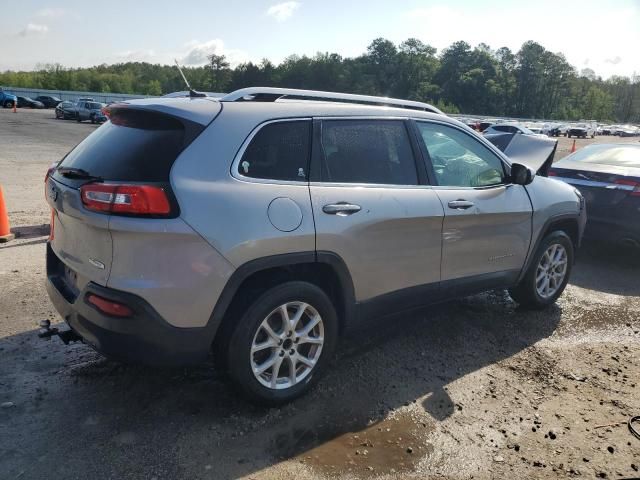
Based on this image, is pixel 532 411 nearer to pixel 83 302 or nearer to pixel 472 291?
pixel 472 291

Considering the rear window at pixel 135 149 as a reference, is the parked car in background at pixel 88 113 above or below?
above

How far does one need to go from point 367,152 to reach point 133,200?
5.27 ft

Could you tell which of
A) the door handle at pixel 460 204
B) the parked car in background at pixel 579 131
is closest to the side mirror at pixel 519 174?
the door handle at pixel 460 204

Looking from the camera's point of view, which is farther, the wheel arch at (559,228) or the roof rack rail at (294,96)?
the wheel arch at (559,228)

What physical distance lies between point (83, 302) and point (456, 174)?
9.16 feet

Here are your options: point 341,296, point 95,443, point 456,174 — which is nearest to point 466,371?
point 341,296

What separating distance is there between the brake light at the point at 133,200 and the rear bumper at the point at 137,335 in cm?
42

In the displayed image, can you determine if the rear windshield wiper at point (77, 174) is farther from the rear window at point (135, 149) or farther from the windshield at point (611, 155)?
the windshield at point (611, 155)

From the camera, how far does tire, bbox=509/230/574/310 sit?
16.0ft

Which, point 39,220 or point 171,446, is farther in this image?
point 39,220

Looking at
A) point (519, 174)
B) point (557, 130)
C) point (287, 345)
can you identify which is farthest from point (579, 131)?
point (287, 345)

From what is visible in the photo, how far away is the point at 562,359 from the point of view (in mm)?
4172

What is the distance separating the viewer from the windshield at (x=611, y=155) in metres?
7.30

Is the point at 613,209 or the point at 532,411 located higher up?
the point at 613,209
